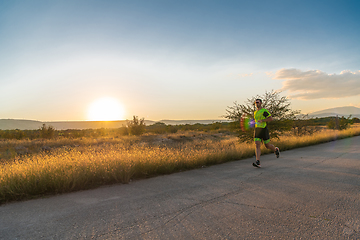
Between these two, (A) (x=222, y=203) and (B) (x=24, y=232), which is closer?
(B) (x=24, y=232)

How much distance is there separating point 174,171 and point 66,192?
125 inches

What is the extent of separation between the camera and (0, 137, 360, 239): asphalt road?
9.62ft

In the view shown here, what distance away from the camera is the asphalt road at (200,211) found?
293 cm

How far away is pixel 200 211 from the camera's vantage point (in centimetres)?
362

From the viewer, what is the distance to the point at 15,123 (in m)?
159

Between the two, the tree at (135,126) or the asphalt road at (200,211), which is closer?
the asphalt road at (200,211)

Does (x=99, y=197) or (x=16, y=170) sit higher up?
(x=16, y=170)

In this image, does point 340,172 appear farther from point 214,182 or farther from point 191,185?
point 191,185

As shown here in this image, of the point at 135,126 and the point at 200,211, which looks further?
the point at 135,126

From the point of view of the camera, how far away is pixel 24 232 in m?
3.10

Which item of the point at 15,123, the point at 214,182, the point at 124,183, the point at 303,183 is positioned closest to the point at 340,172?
the point at 303,183

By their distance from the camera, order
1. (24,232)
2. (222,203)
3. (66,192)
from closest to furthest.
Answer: (24,232) < (222,203) < (66,192)

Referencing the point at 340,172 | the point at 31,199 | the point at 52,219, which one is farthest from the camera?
the point at 340,172

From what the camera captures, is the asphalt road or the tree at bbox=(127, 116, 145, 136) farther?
the tree at bbox=(127, 116, 145, 136)
